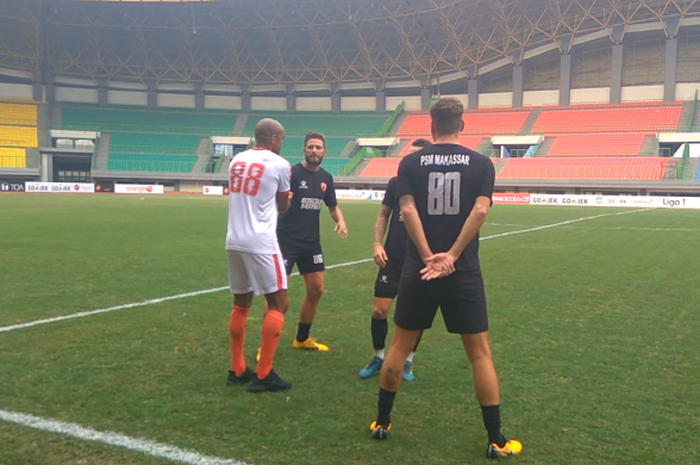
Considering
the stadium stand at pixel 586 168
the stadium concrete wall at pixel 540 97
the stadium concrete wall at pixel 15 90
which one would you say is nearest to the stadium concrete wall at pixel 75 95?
the stadium concrete wall at pixel 15 90

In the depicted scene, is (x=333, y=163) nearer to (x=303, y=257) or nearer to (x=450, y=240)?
(x=303, y=257)

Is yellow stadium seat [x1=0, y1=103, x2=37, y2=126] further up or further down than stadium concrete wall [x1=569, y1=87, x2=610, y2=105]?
further down

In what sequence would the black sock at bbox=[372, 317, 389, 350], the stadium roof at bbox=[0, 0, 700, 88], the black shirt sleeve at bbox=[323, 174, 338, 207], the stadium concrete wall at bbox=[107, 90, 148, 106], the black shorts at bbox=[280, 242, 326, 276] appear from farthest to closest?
the stadium concrete wall at bbox=[107, 90, 148, 106] → the stadium roof at bbox=[0, 0, 700, 88] → the black shirt sleeve at bbox=[323, 174, 338, 207] → the black shorts at bbox=[280, 242, 326, 276] → the black sock at bbox=[372, 317, 389, 350]

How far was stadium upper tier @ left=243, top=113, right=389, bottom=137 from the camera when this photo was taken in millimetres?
60625

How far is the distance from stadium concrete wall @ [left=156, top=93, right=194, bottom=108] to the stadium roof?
168 cm

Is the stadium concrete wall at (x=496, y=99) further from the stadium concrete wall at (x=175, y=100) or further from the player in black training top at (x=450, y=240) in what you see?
the player in black training top at (x=450, y=240)

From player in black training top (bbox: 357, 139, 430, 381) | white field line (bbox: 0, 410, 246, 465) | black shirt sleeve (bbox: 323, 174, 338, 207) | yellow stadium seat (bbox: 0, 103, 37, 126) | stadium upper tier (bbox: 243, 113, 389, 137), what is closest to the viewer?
white field line (bbox: 0, 410, 246, 465)

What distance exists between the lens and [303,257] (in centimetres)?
568

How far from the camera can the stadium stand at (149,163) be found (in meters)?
56.8

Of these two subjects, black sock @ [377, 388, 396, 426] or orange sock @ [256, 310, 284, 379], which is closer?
black sock @ [377, 388, 396, 426]

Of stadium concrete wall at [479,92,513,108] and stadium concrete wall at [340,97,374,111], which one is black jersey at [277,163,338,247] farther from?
stadium concrete wall at [340,97,374,111]

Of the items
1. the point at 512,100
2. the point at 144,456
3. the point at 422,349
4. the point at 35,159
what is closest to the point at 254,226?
the point at 144,456

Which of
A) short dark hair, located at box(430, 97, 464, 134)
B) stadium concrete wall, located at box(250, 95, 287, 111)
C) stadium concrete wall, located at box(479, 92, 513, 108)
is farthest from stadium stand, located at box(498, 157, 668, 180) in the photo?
short dark hair, located at box(430, 97, 464, 134)

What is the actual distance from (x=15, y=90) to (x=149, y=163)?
1531 centimetres
